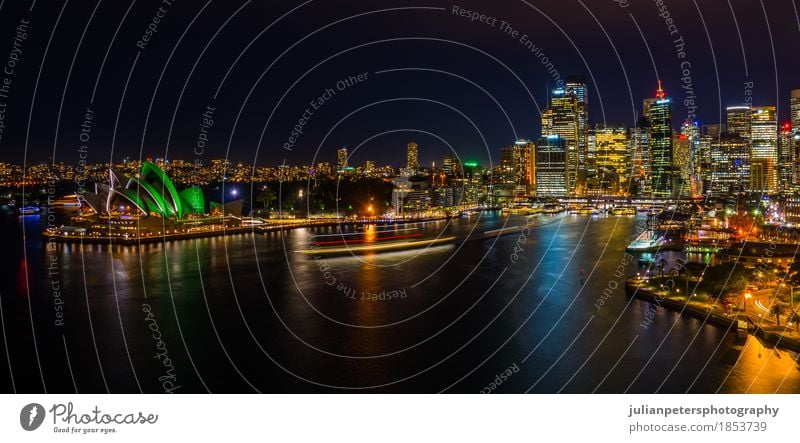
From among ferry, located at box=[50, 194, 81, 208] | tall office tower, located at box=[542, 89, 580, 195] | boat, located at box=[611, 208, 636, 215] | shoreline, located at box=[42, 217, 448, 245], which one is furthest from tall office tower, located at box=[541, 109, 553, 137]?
ferry, located at box=[50, 194, 81, 208]

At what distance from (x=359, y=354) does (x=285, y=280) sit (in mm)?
3392

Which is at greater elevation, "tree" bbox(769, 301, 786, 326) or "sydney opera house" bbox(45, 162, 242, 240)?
"sydney opera house" bbox(45, 162, 242, 240)

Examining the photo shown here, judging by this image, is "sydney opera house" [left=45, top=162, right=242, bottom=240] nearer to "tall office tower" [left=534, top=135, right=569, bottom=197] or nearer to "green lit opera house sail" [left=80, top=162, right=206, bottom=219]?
"green lit opera house sail" [left=80, top=162, right=206, bottom=219]

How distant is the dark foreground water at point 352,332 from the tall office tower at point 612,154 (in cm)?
2855

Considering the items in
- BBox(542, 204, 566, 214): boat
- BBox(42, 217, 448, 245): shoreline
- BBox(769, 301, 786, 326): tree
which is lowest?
BBox(542, 204, 566, 214): boat

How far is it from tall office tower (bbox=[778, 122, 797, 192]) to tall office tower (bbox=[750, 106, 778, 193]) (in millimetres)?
314

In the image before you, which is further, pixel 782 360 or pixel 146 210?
pixel 146 210

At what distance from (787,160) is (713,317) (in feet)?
90.7

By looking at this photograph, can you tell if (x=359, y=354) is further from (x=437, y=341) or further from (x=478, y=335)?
(x=478, y=335)

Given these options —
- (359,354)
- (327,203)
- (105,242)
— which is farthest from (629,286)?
(327,203)

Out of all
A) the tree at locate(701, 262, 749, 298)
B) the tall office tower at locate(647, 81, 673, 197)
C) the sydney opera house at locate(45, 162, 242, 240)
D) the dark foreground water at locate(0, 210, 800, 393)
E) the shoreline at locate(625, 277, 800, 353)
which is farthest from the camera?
the tall office tower at locate(647, 81, 673, 197)

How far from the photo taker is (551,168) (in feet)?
110

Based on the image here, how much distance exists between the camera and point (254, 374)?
4.22 meters

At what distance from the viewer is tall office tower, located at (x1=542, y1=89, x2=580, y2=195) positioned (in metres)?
30.5
